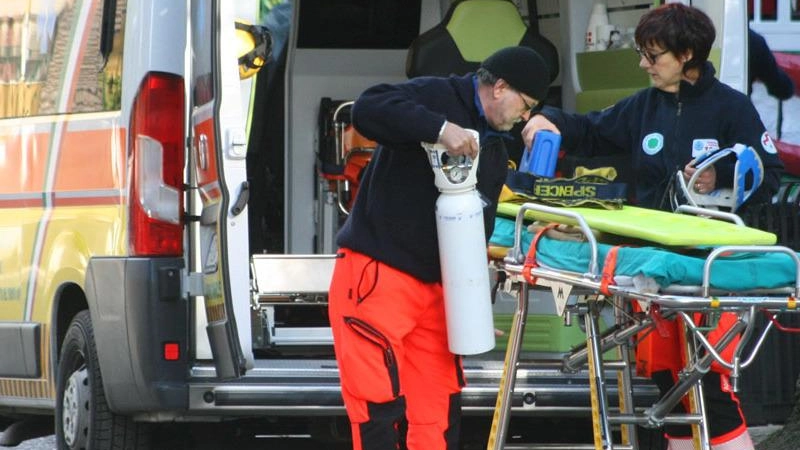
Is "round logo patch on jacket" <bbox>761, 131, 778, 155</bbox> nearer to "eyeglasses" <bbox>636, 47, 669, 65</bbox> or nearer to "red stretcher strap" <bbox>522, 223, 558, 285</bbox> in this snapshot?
"eyeglasses" <bbox>636, 47, 669, 65</bbox>

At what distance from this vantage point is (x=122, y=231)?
603cm

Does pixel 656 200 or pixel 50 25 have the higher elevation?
pixel 50 25

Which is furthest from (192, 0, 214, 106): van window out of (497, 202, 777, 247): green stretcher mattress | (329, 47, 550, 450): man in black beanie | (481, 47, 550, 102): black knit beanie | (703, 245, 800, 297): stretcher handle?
(703, 245, 800, 297): stretcher handle

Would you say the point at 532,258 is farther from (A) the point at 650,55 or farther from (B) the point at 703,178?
(A) the point at 650,55

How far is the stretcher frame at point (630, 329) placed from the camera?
4.73m

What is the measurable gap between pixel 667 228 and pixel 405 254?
809 millimetres

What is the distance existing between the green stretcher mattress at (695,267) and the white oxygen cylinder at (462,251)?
285 mm

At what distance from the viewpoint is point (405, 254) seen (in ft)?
17.6

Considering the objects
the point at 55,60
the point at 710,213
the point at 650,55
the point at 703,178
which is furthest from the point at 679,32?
the point at 55,60

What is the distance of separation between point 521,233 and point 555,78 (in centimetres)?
292

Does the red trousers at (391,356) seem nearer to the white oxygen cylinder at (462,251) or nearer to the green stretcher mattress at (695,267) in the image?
the white oxygen cylinder at (462,251)

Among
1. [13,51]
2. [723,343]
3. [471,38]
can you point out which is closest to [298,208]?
[471,38]

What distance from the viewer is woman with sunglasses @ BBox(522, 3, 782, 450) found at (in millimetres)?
5816

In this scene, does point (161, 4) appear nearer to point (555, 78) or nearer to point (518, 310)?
point (518, 310)
